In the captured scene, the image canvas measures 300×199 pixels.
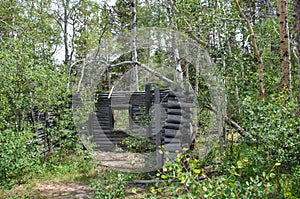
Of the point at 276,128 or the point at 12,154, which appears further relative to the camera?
the point at 12,154

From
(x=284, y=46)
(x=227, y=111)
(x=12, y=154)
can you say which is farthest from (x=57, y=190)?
(x=284, y=46)

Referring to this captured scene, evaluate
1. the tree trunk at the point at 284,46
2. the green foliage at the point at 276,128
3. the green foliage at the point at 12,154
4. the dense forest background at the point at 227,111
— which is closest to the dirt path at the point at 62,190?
the dense forest background at the point at 227,111

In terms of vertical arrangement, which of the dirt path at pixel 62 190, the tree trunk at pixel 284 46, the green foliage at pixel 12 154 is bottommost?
the dirt path at pixel 62 190

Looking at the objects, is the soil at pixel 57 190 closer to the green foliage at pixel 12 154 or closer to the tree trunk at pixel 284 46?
the green foliage at pixel 12 154

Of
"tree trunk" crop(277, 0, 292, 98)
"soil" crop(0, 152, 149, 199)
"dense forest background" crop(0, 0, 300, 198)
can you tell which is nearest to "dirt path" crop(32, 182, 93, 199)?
"soil" crop(0, 152, 149, 199)

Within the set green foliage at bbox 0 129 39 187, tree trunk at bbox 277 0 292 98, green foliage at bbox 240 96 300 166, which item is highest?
tree trunk at bbox 277 0 292 98

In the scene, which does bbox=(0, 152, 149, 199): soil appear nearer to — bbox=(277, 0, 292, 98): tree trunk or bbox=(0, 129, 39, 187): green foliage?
bbox=(0, 129, 39, 187): green foliage

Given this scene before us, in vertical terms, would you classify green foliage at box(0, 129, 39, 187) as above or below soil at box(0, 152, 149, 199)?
above

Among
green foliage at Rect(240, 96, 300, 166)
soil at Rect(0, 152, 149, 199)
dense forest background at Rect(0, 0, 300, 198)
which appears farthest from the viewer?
soil at Rect(0, 152, 149, 199)

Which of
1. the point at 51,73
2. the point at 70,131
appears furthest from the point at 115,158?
the point at 51,73

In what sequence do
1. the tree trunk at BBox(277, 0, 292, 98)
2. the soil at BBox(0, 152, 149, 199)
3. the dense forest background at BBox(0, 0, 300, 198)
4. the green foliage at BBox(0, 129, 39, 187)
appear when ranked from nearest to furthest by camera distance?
the dense forest background at BBox(0, 0, 300, 198)
the green foliage at BBox(0, 129, 39, 187)
the tree trunk at BBox(277, 0, 292, 98)
the soil at BBox(0, 152, 149, 199)

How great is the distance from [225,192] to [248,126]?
237cm

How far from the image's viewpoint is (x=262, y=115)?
3.91 meters

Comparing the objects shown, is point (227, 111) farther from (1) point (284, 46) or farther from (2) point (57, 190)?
(2) point (57, 190)
